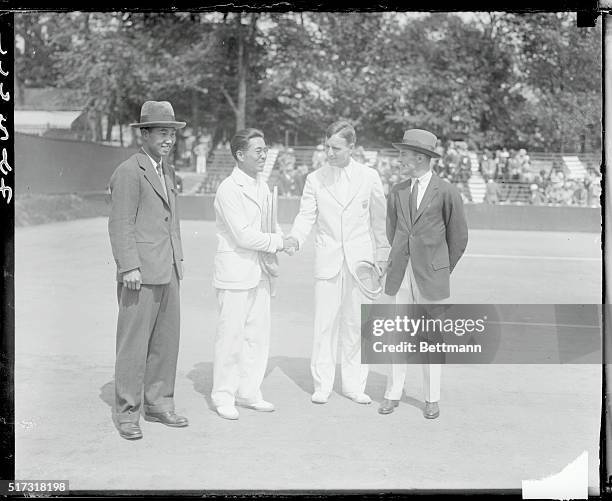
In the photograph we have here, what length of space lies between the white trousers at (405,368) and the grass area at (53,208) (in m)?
8.74

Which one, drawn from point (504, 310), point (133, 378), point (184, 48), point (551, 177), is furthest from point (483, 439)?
point (551, 177)

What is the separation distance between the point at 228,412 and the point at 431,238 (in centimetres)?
155

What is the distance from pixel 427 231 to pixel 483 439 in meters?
1.22

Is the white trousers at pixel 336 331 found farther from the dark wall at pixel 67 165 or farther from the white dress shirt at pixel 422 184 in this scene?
the dark wall at pixel 67 165

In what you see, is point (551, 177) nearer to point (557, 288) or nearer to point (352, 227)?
point (557, 288)

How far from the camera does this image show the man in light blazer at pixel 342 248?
5023 millimetres

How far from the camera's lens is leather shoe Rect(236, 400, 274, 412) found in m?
4.85

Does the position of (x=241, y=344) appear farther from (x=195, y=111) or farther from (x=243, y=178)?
(x=195, y=111)

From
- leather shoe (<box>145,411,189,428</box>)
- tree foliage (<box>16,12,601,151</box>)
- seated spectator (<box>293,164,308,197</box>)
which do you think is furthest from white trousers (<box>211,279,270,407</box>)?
seated spectator (<box>293,164,308,197</box>)

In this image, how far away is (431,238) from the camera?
4.80 meters

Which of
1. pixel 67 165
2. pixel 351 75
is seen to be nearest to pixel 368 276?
pixel 351 75

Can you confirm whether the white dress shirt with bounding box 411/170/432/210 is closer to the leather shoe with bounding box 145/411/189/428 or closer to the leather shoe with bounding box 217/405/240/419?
the leather shoe with bounding box 217/405/240/419

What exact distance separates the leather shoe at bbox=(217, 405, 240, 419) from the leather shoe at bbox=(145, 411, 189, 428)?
233mm

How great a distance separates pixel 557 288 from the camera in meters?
9.99
